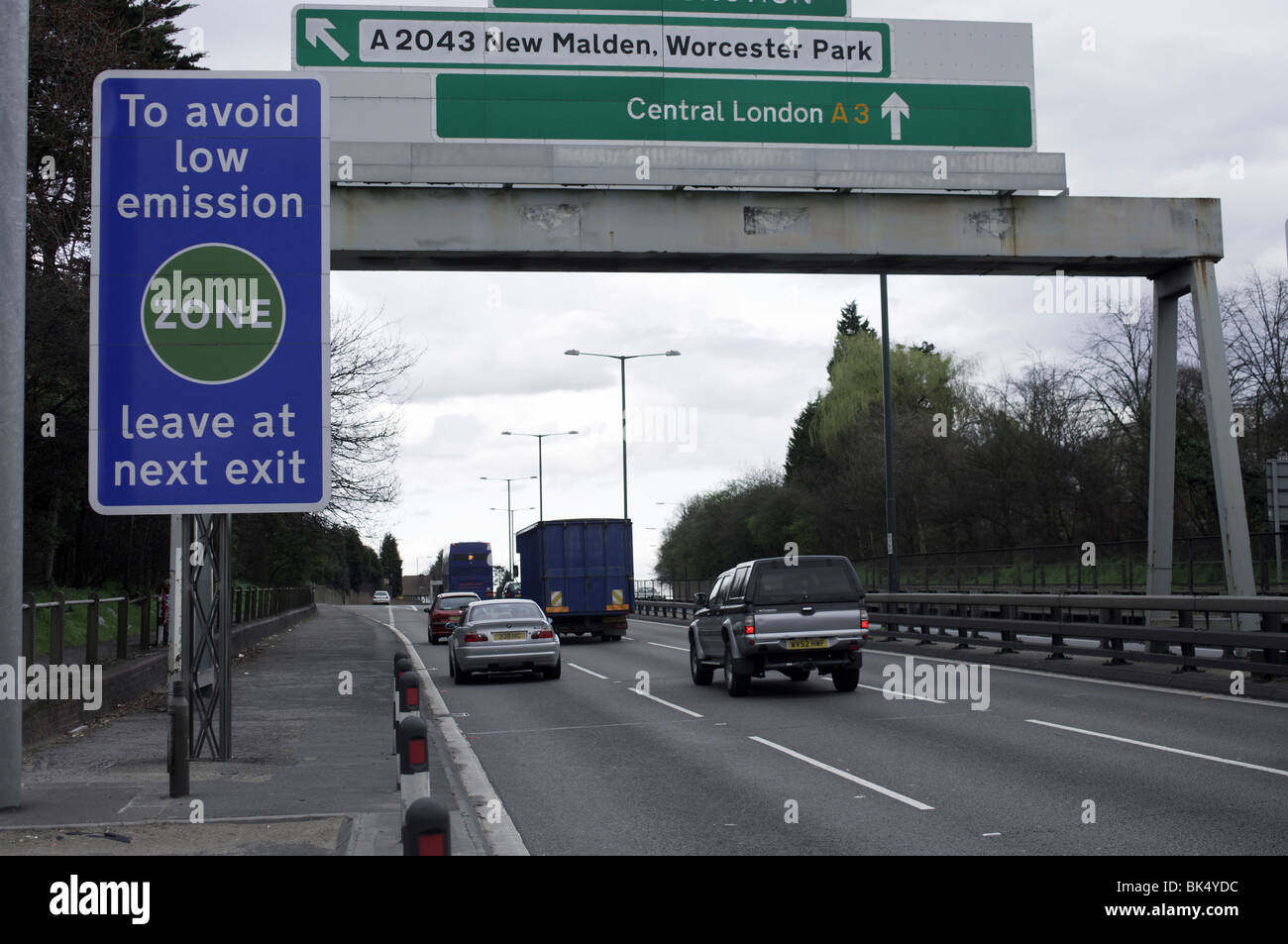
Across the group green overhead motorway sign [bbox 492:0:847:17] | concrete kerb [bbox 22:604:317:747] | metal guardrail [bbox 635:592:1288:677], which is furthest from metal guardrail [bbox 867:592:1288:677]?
concrete kerb [bbox 22:604:317:747]

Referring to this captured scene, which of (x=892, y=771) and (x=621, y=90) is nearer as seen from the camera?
(x=892, y=771)

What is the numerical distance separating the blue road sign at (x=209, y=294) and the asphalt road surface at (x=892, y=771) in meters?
3.23

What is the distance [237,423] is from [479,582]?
50.4 meters

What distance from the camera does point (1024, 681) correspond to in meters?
19.1

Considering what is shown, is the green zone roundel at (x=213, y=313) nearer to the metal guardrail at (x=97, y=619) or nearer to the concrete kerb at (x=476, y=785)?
the concrete kerb at (x=476, y=785)

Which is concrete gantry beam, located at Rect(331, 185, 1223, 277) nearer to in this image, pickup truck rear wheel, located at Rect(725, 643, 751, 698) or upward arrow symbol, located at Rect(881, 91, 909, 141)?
upward arrow symbol, located at Rect(881, 91, 909, 141)

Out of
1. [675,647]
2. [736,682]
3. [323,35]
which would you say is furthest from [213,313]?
[675,647]

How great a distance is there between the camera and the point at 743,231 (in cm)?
1855

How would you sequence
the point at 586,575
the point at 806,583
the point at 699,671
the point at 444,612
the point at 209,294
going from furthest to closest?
the point at 444,612, the point at 586,575, the point at 699,671, the point at 806,583, the point at 209,294

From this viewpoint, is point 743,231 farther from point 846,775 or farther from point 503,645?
point 846,775

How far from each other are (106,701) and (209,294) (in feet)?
29.9

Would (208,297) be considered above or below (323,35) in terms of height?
below

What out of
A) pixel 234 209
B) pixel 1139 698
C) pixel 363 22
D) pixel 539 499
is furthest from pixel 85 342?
pixel 539 499
